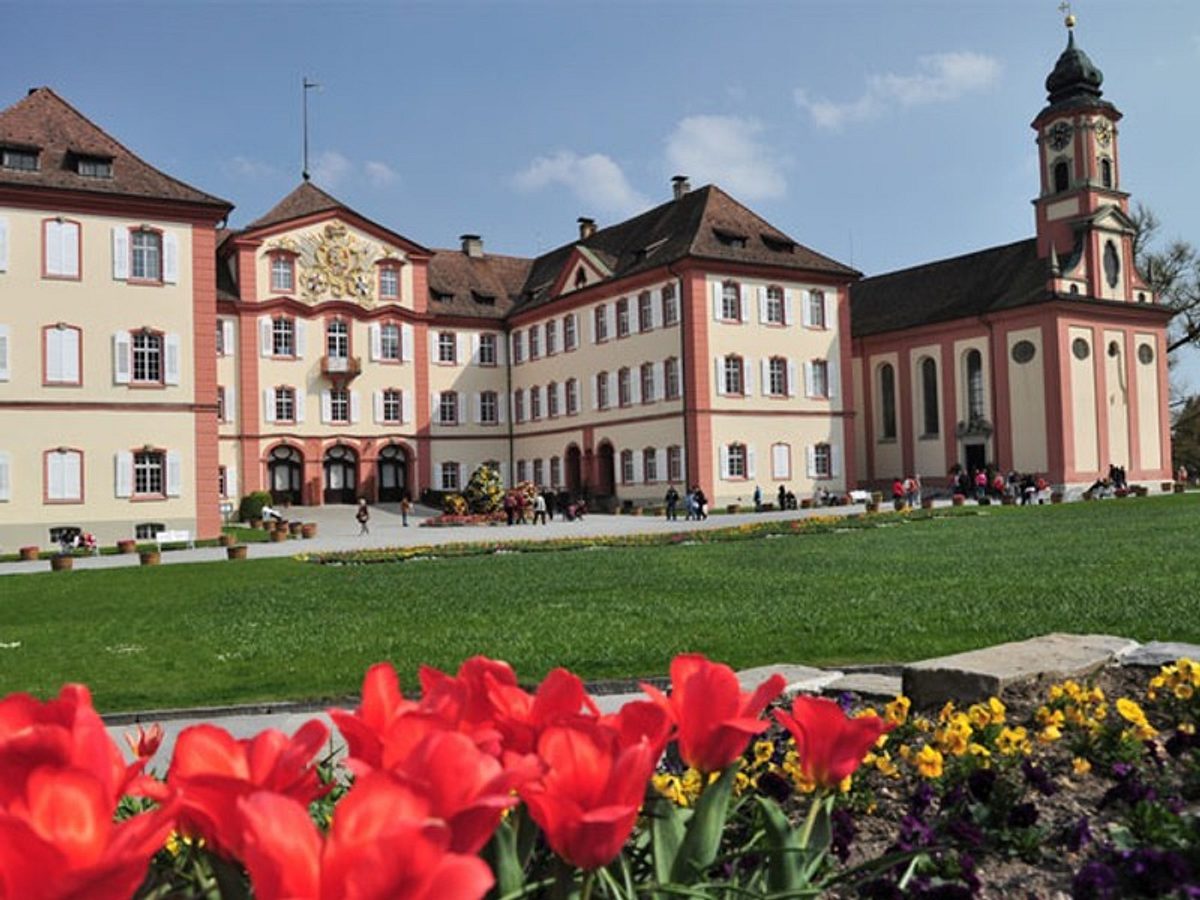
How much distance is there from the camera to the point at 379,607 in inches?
575

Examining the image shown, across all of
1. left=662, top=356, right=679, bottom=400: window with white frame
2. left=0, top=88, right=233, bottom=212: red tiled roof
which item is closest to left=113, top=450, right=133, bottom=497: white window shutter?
left=0, top=88, right=233, bottom=212: red tiled roof

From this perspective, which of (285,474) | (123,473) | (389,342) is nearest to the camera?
(123,473)

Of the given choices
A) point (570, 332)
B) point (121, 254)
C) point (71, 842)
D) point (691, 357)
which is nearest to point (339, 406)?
point (570, 332)

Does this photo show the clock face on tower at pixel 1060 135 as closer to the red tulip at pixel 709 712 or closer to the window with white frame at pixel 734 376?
the window with white frame at pixel 734 376

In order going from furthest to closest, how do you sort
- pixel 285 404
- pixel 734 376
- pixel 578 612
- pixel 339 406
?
pixel 339 406 → pixel 285 404 → pixel 734 376 → pixel 578 612

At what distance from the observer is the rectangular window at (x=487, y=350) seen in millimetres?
60219

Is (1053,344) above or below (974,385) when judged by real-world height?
above

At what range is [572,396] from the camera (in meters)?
56.3

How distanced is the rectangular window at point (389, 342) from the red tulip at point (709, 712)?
55.3 m

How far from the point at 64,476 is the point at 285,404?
710 inches

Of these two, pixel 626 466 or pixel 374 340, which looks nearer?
pixel 626 466

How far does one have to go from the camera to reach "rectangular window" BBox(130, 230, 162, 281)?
36.1 metres

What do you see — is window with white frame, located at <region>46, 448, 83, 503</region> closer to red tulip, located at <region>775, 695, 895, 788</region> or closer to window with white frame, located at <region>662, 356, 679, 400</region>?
window with white frame, located at <region>662, 356, 679, 400</region>

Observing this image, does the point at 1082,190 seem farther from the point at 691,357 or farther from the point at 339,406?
the point at 339,406
